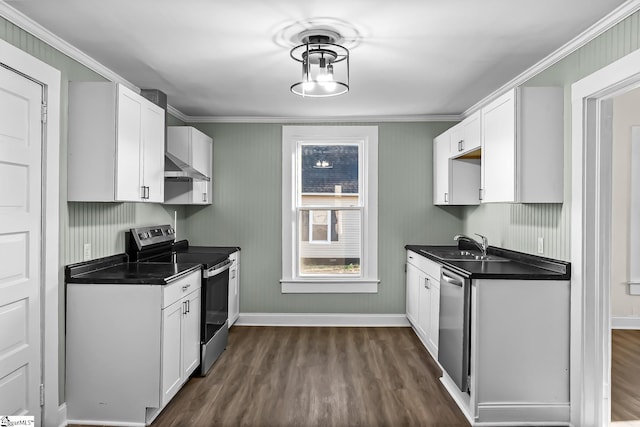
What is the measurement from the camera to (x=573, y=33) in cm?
268

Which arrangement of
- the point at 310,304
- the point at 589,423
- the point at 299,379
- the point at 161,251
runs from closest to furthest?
the point at 589,423 < the point at 299,379 < the point at 161,251 < the point at 310,304

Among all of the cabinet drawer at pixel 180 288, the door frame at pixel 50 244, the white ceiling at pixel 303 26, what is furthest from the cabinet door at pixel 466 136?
the door frame at pixel 50 244

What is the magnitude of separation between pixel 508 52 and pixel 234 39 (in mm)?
1856

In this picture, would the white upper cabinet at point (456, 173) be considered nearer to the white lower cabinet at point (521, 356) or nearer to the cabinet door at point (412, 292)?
the cabinet door at point (412, 292)

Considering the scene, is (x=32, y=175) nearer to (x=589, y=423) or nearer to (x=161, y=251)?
(x=161, y=251)

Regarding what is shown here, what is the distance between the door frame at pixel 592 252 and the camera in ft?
8.80

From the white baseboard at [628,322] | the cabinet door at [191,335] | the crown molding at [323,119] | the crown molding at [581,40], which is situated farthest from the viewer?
the crown molding at [323,119]

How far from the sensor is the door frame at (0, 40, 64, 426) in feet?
8.57

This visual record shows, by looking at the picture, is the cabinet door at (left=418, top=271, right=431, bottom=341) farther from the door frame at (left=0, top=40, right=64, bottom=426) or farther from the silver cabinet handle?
the door frame at (left=0, top=40, right=64, bottom=426)

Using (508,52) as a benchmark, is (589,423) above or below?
below

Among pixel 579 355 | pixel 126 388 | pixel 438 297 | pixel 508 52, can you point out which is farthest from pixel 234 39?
pixel 579 355

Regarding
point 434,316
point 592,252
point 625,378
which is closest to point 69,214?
point 434,316

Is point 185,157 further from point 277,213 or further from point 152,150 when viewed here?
point 277,213

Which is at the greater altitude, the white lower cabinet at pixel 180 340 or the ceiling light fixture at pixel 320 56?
the ceiling light fixture at pixel 320 56
